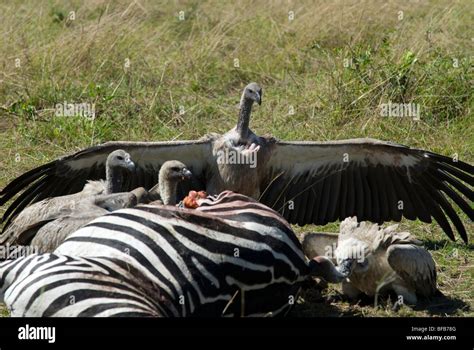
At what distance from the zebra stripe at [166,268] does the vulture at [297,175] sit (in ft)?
7.95

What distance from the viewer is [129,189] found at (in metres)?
9.13

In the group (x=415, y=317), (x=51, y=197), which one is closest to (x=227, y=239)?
(x=415, y=317)

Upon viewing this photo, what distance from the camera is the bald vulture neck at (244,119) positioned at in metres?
9.20

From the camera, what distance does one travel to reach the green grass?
10758mm

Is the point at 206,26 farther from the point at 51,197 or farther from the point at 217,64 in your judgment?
the point at 51,197

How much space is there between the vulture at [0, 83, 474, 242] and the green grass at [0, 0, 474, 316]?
339mm

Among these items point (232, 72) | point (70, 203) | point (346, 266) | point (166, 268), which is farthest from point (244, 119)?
point (166, 268)

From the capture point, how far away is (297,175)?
30.2ft

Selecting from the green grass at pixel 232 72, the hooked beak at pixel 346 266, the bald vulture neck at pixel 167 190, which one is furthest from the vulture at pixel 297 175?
the hooked beak at pixel 346 266

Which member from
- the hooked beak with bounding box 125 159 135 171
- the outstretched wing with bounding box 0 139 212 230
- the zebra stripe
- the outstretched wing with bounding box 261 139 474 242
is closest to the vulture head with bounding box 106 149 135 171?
the hooked beak with bounding box 125 159 135 171

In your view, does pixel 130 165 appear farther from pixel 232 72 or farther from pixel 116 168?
pixel 232 72

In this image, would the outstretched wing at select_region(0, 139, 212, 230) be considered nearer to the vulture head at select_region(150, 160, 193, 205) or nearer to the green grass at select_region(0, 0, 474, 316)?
the vulture head at select_region(150, 160, 193, 205)

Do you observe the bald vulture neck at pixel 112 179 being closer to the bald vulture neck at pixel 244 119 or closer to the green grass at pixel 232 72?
the bald vulture neck at pixel 244 119

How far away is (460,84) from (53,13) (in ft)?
18.3
